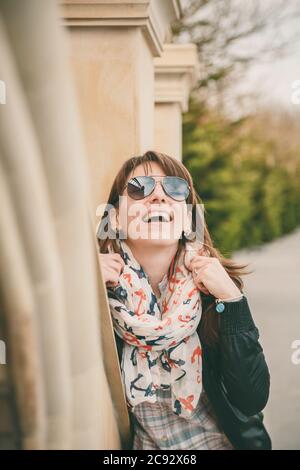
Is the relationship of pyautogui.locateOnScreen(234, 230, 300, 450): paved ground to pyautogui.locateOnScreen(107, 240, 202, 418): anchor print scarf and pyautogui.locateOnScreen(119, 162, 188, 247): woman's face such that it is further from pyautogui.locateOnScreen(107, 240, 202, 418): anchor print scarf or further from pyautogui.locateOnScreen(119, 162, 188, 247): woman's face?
pyautogui.locateOnScreen(119, 162, 188, 247): woman's face

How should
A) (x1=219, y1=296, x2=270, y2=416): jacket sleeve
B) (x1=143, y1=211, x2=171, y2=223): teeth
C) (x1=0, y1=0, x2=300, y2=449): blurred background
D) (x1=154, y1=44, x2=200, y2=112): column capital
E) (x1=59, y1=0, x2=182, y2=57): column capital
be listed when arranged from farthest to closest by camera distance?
(x1=154, y1=44, x2=200, y2=112): column capital, (x1=59, y1=0, x2=182, y2=57): column capital, (x1=143, y1=211, x2=171, y2=223): teeth, (x1=219, y1=296, x2=270, y2=416): jacket sleeve, (x1=0, y1=0, x2=300, y2=449): blurred background

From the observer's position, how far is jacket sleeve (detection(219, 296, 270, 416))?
1913 millimetres

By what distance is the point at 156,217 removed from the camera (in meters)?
2.02

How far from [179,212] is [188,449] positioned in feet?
2.42

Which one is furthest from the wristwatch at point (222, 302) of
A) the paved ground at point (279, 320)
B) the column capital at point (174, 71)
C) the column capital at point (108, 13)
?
the column capital at point (174, 71)

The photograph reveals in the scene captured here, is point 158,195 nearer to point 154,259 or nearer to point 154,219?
point 154,219

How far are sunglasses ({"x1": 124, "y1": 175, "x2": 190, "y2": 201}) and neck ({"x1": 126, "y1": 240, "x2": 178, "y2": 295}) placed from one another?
16cm

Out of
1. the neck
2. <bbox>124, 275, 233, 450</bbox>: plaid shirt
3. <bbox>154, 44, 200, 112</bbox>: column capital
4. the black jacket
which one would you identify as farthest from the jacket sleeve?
<bbox>154, 44, 200, 112</bbox>: column capital

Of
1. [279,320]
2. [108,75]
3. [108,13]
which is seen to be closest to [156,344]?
[108,75]

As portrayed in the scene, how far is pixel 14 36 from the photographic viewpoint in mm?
1394

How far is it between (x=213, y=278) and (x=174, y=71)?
6.90 ft

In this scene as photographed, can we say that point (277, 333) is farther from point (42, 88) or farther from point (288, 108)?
point (288, 108)

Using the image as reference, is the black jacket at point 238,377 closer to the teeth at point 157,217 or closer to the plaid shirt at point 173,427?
the plaid shirt at point 173,427

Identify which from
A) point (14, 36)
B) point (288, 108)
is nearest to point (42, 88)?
point (14, 36)
